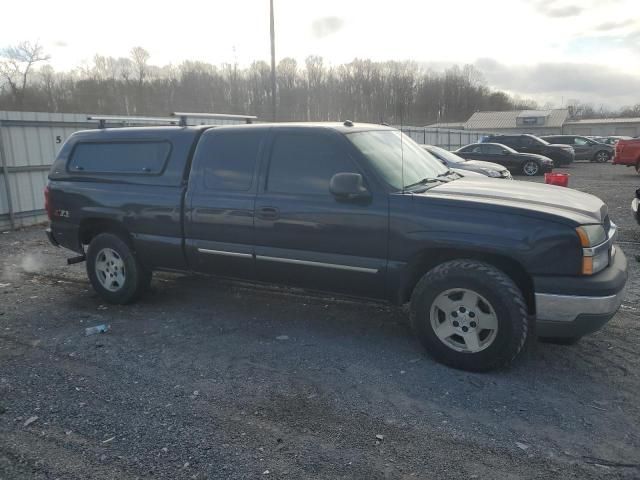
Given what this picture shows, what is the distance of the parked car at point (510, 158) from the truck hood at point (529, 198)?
1720cm

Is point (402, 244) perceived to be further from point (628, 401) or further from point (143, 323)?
point (143, 323)

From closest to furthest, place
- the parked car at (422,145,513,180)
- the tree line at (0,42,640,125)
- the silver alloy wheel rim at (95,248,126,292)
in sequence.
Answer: the silver alloy wheel rim at (95,248,126,292)
the parked car at (422,145,513,180)
the tree line at (0,42,640,125)

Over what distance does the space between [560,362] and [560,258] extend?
3.36ft

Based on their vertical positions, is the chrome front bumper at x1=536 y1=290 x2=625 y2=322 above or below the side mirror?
below

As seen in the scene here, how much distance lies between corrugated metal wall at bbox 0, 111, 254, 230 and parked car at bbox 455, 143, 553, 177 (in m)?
15.5

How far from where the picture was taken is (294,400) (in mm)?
3482

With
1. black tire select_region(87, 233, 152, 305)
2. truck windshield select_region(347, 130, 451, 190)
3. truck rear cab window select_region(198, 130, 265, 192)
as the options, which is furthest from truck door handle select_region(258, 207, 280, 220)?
black tire select_region(87, 233, 152, 305)

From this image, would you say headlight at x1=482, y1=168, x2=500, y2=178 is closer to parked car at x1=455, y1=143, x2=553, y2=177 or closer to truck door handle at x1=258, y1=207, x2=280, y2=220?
parked car at x1=455, y1=143, x2=553, y2=177

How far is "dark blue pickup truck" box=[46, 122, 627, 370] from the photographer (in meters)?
3.57

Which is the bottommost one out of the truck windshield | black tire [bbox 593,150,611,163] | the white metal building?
black tire [bbox 593,150,611,163]

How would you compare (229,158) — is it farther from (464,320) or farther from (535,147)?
(535,147)

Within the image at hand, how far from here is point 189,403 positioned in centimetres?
346

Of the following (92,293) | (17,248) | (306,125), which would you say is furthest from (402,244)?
(17,248)

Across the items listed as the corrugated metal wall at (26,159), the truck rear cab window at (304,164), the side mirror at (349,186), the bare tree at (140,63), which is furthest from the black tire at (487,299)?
the bare tree at (140,63)
